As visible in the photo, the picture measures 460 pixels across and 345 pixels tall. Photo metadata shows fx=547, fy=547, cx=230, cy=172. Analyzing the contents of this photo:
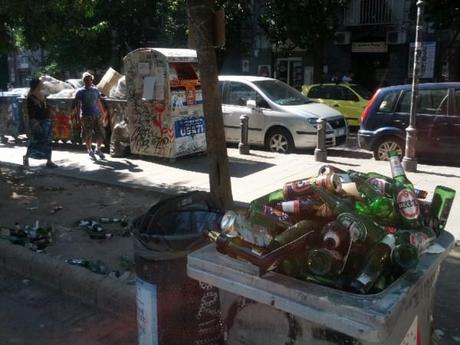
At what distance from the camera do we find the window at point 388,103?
33.1ft

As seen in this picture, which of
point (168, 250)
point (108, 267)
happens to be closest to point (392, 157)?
point (168, 250)

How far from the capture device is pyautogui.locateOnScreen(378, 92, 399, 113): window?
10088mm

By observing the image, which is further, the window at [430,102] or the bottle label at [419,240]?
the window at [430,102]

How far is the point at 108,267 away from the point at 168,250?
2.25 metres

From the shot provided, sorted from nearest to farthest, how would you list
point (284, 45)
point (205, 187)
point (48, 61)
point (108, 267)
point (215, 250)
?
point (215, 250)
point (108, 267)
point (205, 187)
point (284, 45)
point (48, 61)

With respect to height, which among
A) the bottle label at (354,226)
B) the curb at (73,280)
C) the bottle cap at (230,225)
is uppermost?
the bottle label at (354,226)

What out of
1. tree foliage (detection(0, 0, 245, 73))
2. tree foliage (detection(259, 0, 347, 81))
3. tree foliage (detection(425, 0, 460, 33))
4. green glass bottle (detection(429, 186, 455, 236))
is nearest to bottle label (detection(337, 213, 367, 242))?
green glass bottle (detection(429, 186, 455, 236))

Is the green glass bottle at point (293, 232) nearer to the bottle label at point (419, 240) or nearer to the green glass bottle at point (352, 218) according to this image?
the green glass bottle at point (352, 218)

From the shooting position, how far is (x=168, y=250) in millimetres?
2871

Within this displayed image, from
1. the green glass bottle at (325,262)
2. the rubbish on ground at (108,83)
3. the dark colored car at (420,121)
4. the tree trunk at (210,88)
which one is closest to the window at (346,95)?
the dark colored car at (420,121)

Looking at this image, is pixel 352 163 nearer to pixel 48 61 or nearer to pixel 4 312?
pixel 4 312

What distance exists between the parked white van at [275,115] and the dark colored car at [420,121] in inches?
44.4

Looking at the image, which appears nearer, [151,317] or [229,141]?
[151,317]

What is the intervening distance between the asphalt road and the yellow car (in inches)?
460
